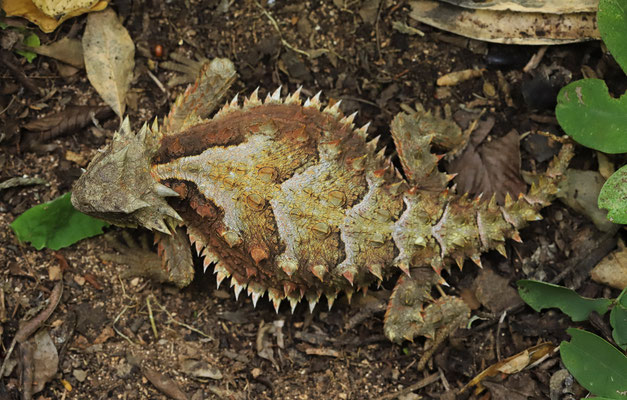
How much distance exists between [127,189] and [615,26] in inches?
132

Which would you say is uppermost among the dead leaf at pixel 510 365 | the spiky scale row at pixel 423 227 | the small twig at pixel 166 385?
the spiky scale row at pixel 423 227

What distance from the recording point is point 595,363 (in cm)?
407

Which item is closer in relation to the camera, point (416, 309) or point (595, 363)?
point (595, 363)

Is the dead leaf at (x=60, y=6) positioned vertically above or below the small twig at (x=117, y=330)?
above

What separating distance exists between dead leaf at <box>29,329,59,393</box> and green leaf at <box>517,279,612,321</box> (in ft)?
10.9

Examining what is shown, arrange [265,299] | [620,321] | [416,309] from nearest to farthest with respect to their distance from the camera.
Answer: [620,321] → [416,309] → [265,299]

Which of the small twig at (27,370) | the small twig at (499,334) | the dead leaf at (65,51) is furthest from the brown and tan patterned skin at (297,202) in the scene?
the small twig at (27,370)

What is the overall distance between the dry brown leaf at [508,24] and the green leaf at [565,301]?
1.78 m

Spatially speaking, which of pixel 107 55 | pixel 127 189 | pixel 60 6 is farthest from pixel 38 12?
pixel 127 189

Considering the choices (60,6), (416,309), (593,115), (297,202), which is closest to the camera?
(297,202)

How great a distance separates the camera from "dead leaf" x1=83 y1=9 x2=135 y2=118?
193 inches

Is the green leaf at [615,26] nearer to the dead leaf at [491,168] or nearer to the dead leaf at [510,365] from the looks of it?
the dead leaf at [491,168]

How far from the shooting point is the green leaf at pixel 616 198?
4066mm

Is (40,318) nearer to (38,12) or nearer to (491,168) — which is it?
(38,12)
